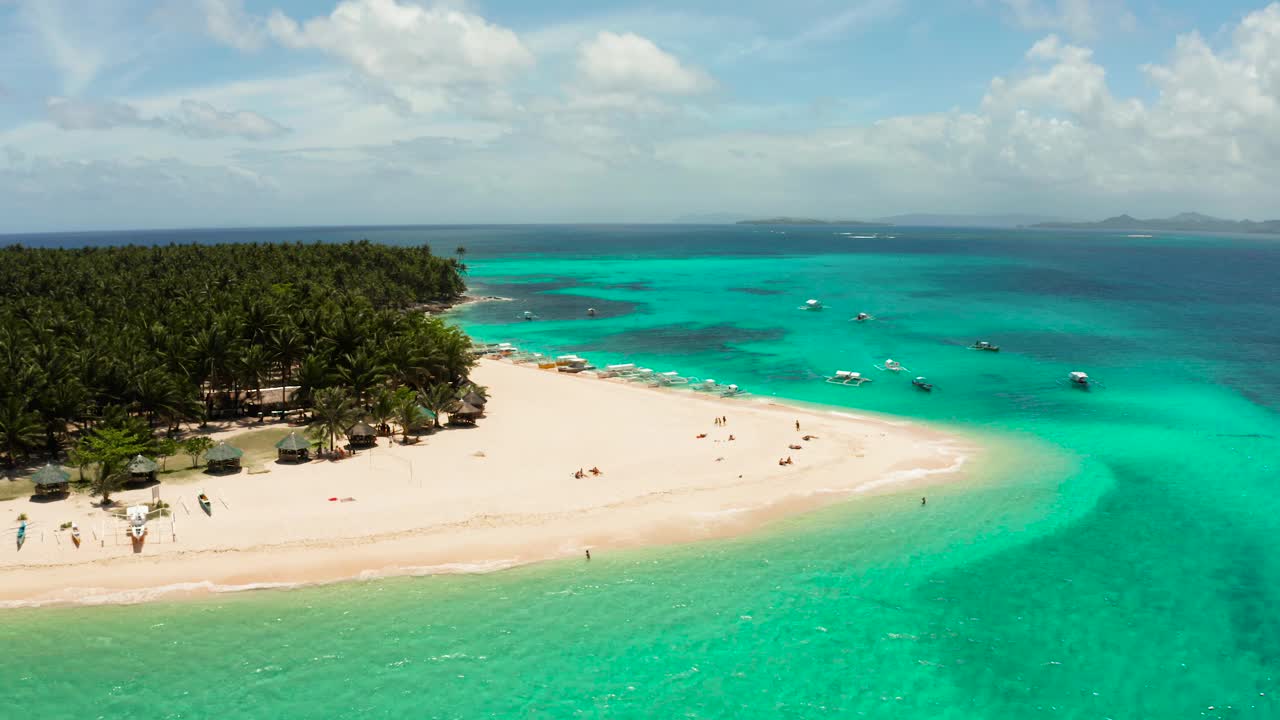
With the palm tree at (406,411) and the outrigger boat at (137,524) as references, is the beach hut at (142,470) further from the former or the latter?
the palm tree at (406,411)

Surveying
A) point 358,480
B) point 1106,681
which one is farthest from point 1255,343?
point 358,480

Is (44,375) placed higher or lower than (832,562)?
higher

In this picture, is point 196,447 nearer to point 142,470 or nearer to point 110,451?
point 142,470

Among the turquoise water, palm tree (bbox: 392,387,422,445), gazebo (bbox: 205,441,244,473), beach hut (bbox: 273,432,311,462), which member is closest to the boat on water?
the turquoise water

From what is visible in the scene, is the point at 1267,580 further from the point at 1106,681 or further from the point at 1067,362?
the point at 1067,362

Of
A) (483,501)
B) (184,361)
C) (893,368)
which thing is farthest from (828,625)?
(893,368)

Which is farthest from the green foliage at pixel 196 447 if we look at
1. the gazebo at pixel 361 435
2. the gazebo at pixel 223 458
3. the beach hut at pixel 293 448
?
the gazebo at pixel 361 435

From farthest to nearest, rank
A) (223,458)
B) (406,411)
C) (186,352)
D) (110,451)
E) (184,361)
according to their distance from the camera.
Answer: (186,352) → (184,361) → (406,411) → (223,458) → (110,451)
